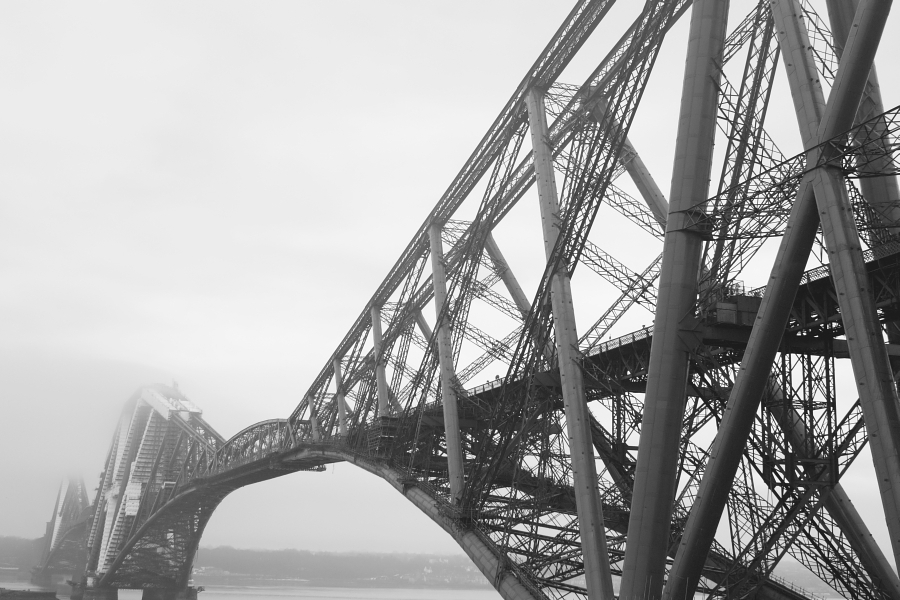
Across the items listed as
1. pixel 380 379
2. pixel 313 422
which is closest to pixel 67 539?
pixel 313 422

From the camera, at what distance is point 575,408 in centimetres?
2433

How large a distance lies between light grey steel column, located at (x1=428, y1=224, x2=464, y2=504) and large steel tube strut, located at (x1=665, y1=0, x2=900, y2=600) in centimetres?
1617

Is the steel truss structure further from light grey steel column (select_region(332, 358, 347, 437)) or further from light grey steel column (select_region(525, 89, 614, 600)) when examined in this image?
light grey steel column (select_region(525, 89, 614, 600))

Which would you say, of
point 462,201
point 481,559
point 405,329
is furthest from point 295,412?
point 481,559

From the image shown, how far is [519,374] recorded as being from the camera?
29578 mm

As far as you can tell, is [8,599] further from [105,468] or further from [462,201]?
[462,201]

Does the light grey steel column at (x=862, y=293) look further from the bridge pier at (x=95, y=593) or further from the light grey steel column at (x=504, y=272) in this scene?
the bridge pier at (x=95, y=593)

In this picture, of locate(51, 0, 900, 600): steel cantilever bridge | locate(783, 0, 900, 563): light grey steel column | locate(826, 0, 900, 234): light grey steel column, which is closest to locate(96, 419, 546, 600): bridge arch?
locate(51, 0, 900, 600): steel cantilever bridge

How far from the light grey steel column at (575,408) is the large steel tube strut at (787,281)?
4755 mm

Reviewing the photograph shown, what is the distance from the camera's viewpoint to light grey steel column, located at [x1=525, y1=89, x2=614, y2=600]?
2266 cm

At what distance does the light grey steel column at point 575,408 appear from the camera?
892 inches

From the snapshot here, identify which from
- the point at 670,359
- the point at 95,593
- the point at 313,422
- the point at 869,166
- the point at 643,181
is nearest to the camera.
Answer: the point at 670,359

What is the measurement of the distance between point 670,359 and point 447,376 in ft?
60.3

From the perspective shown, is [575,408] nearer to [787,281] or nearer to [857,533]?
[857,533]
